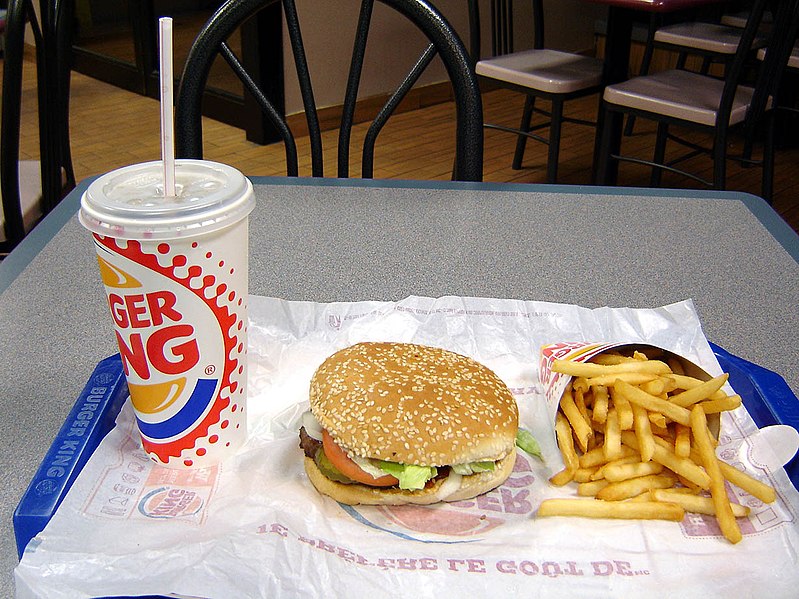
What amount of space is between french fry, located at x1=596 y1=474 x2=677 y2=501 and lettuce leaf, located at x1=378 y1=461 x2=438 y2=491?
20cm

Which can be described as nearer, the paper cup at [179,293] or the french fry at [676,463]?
the paper cup at [179,293]

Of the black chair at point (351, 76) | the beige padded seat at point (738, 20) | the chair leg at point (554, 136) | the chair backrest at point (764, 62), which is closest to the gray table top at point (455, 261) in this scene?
the black chair at point (351, 76)

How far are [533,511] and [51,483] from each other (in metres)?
0.53

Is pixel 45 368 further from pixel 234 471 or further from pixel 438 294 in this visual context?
pixel 438 294

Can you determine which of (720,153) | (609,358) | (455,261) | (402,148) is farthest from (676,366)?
(402,148)

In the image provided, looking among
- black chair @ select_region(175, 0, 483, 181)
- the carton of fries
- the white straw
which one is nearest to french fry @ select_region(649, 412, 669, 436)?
the carton of fries

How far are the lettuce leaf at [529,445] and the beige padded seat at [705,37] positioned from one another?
379cm

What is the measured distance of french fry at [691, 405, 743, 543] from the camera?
824 millimetres

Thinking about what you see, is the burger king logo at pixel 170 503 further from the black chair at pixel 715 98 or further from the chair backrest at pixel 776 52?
the chair backrest at pixel 776 52

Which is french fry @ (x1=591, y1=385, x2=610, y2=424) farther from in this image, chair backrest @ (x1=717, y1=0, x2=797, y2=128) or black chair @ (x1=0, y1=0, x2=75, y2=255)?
chair backrest @ (x1=717, y1=0, x2=797, y2=128)

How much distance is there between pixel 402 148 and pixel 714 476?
165 inches

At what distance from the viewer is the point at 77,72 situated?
6.39 m

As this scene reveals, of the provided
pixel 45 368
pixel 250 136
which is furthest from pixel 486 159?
pixel 45 368

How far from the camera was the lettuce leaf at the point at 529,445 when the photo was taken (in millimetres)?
989
